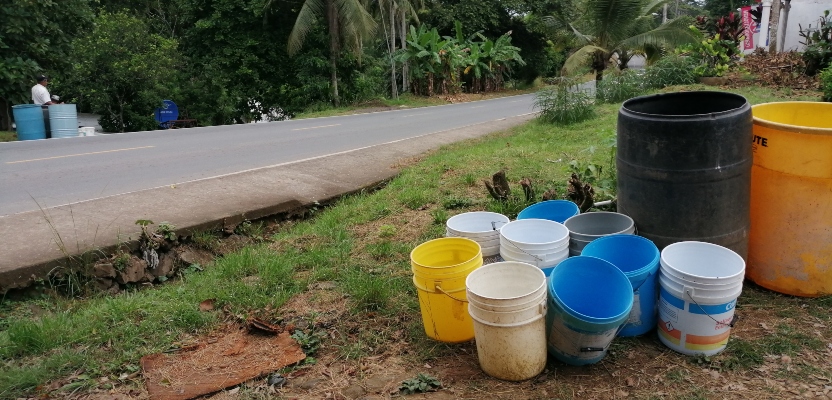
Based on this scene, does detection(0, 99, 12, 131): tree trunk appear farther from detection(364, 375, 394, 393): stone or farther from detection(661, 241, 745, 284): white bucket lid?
detection(661, 241, 745, 284): white bucket lid

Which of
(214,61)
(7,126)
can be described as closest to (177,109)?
(214,61)

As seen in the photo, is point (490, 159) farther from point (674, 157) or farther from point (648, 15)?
point (648, 15)

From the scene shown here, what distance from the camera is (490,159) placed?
7906 mm

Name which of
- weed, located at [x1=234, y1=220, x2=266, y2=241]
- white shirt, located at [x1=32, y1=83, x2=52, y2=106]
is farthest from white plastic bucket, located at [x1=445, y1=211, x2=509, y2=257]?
white shirt, located at [x1=32, y1=83, x2=52, y2=106]

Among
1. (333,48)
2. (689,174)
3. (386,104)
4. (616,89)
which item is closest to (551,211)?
(689,174)

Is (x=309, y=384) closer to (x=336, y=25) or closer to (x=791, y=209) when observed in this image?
(x=791, y=209)

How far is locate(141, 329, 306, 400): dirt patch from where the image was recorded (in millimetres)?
2906

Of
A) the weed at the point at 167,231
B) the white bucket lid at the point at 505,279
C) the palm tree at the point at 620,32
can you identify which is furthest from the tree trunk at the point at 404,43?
the white bucket lid at the point at 505,279

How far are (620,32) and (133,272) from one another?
695 inches

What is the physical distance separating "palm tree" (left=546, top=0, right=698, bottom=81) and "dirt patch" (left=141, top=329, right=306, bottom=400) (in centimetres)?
1661

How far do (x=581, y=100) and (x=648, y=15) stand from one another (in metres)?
10.4

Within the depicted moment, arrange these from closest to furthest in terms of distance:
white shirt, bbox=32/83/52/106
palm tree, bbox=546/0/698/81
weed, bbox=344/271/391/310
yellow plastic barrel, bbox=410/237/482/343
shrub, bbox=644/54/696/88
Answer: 1. yellow plastic barrel, bbox=410/237/482/343
2. weed, bbox=344/271/391/310
3. white shirt, bbox=32/83/52/106
4. shrub, bbox=644/54/696/88
5. palm tree, bbox=546/0/698/81

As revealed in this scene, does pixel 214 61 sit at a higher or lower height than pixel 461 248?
higher

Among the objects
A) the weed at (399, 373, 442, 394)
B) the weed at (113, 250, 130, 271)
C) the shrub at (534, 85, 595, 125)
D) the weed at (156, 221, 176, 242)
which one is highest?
the shrub at (534, 85, 595, 125)
